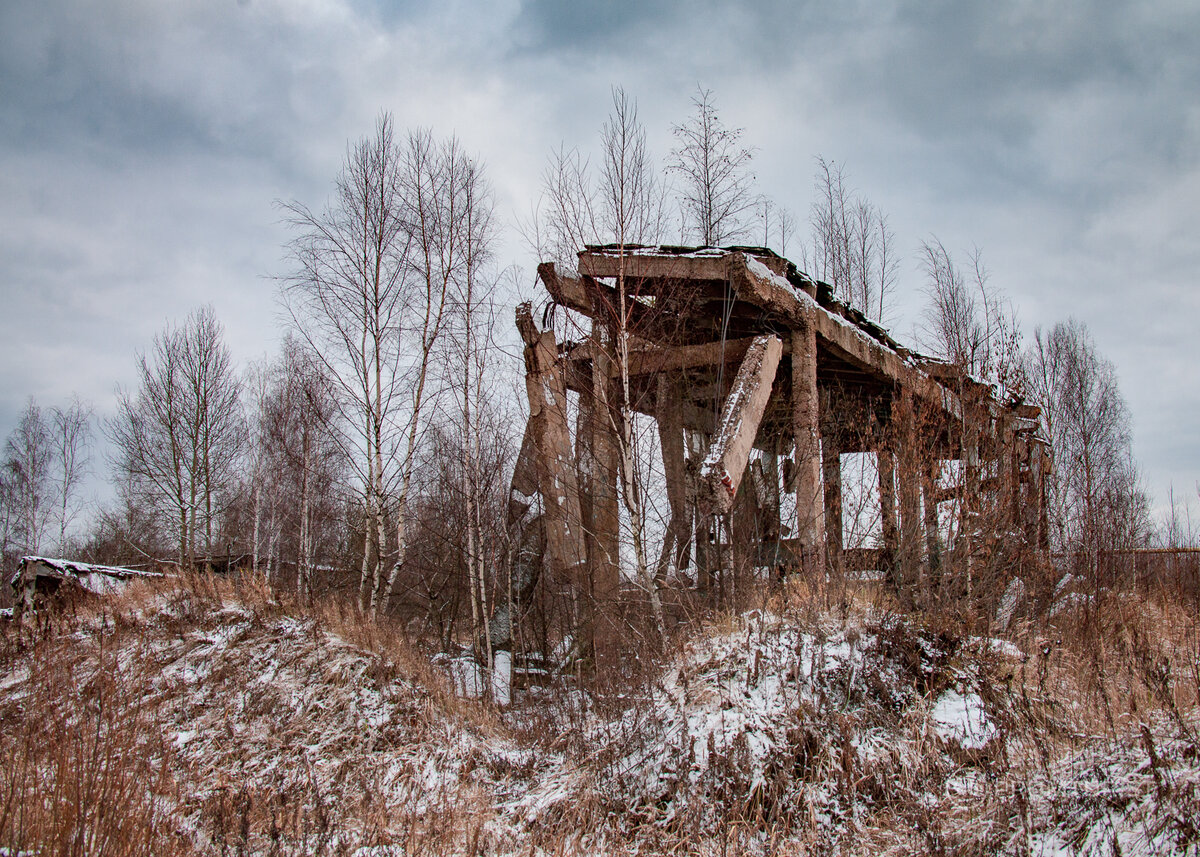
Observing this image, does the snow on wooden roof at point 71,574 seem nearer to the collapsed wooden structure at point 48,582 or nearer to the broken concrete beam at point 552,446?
the collapsed wooden structure at point 48,582

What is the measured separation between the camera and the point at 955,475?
7.28 metres

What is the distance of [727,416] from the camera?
772 centimetres

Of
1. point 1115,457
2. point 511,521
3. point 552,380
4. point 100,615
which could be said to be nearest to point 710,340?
point 552,380

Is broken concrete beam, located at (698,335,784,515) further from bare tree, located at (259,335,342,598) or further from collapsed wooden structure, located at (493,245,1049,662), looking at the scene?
bare tree, located at (259,335,342,598)

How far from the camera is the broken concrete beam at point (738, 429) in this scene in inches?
282

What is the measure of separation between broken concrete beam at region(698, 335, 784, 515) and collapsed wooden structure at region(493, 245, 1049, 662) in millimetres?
20

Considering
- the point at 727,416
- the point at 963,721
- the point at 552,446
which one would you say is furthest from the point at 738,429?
the point at 963,721

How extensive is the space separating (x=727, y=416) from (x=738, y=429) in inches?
9.1

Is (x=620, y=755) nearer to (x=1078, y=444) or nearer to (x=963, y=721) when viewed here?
(x=963, y=721)

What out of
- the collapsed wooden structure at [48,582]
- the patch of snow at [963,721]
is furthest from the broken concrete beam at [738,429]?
the collapsed wooden structure at [48,582]

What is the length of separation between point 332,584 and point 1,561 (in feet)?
52.3

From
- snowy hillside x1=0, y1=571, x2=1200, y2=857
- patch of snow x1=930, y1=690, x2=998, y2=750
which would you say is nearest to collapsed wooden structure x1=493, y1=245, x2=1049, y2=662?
snowy hillside x1=0, y1=571, x2=1200, y2=857

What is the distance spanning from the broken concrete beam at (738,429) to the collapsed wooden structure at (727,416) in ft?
0.06

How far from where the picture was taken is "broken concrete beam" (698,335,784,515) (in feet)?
23.5
